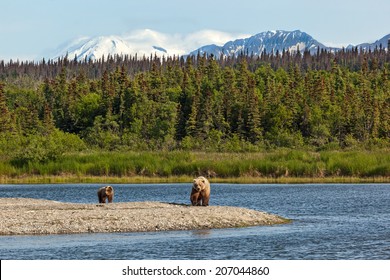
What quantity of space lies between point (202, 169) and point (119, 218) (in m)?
45.4

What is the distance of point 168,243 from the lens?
33031mm

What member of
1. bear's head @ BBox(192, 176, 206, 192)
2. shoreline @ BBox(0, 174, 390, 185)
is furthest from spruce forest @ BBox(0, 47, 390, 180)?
bear's head @ BBox(192, 176, 206, 192)

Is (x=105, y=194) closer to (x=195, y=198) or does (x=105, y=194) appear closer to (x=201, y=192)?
(x=195, y=198)

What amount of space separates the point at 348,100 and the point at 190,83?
3408 centimetres

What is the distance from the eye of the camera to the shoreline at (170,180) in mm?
79500

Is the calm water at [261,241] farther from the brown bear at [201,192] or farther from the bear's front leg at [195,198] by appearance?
the bear's front leg at [195,198]

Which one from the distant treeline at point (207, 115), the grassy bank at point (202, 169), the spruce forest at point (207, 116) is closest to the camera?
the grassy bank at point (202, 169)

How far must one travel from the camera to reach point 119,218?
38.2 metres

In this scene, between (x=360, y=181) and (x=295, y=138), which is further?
(x=295, y=138)

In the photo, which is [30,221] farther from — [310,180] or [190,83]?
[190,83]

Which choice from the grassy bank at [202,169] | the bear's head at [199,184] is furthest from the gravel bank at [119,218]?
the grassy bank at [202,169]

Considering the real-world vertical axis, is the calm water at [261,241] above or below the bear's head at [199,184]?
below

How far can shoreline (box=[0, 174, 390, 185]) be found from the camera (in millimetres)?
79500

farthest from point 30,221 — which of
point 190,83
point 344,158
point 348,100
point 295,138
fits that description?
point 190,83
